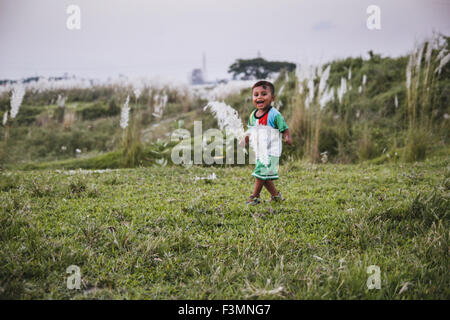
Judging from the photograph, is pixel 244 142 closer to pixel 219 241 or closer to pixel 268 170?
pixel 268 170

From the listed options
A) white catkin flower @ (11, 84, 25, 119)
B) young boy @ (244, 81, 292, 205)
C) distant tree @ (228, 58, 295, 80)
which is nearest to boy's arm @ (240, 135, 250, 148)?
young boy @ (244, 81, 292, 205)

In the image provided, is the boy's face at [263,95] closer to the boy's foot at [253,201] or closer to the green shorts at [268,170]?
the green shorts at [268,170]

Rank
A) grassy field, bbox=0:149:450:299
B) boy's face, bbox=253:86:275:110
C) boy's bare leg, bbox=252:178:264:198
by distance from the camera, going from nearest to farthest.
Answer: grassy field, bbox=0:149:450:299
boy's face, bbox=253:86:275:110
boy's bare leg, bbox=252:178:264:198

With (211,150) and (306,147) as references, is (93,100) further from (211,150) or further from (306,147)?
(306,147)

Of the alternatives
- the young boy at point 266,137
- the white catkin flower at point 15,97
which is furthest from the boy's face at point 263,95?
the white catkin flower at point 15,97

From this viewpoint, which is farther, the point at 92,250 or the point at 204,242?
the point at 204,242

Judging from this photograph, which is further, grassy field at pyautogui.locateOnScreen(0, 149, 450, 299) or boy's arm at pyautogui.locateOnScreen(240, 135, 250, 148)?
boy's arm at pyautogui.locateOnScreen(240, 135, 250, 148)

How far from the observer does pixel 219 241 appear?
2.39m

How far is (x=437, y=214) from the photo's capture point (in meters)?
2.71

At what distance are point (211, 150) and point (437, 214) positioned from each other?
12.3 feet

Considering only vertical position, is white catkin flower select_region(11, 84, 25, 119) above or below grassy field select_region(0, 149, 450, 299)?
above

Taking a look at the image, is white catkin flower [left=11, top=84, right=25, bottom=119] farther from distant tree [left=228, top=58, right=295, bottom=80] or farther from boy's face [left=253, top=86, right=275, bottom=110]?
distant tree [left=228, top=58, right=295, bottom=80]

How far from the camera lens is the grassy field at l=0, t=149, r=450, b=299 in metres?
1.82

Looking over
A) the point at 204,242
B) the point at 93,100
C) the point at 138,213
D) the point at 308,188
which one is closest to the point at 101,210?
the point at 138,213
